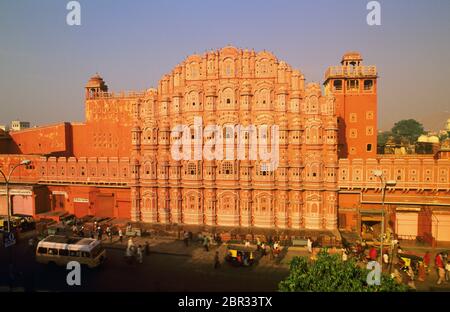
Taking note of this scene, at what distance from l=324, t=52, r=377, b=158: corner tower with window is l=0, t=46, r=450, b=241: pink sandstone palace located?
11 cm

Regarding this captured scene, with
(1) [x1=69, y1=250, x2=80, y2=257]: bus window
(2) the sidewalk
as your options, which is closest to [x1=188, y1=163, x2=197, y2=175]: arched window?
(2) the sidewalk

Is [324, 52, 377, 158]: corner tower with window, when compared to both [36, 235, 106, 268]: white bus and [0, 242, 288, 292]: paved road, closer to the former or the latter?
[0, 242, 288, 292]: paved road

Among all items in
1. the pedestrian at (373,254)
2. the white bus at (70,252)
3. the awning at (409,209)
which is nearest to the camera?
the white bus at (70,252)

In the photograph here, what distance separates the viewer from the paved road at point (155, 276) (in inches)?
947

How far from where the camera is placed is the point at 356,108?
40.7 m

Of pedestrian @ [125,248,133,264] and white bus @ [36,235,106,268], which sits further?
pedestrian @ [125,248,133,264]

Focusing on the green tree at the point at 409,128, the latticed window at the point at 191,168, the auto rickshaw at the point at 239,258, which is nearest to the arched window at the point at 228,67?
the latticed window at the point at 191,168

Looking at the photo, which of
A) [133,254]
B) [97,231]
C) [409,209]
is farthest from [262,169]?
[97,231]

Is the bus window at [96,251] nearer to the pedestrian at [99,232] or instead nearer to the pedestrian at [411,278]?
the pedestrian at [99,232]

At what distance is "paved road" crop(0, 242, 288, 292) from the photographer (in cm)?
2405

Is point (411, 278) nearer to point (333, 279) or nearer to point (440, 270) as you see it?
point (440, 270)

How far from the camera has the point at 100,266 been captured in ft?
90.3

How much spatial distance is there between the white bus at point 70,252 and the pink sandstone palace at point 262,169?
11824 mm
